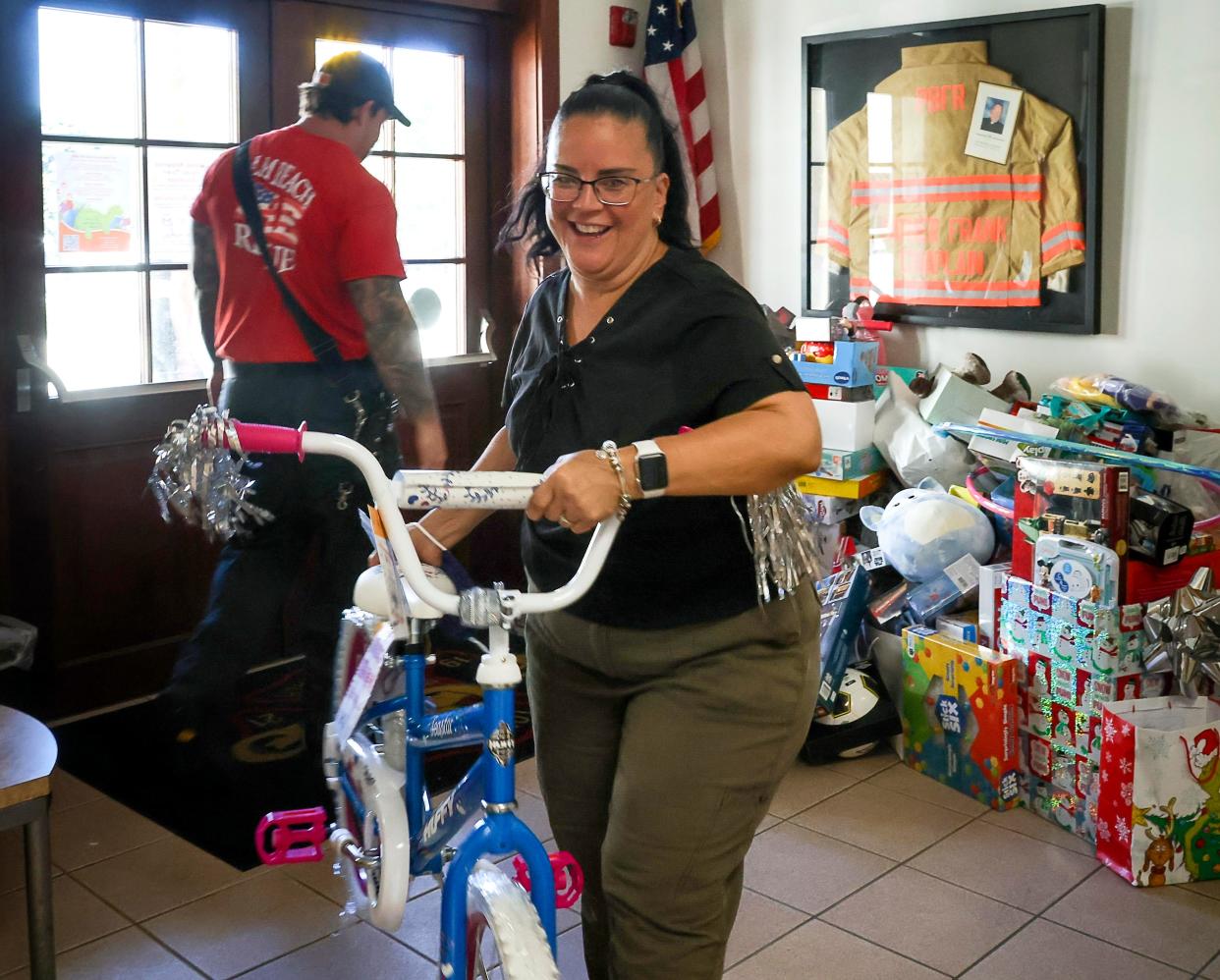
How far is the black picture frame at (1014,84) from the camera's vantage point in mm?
3443

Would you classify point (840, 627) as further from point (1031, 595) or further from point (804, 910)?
point (804, 910)

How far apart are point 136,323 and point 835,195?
80.6 inches

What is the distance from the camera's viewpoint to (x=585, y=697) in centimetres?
164

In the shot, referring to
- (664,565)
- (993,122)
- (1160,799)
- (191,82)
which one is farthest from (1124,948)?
(191,82)

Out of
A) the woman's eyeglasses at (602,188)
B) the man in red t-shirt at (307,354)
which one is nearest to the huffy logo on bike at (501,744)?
the woman's eyeglasses at (602,188)

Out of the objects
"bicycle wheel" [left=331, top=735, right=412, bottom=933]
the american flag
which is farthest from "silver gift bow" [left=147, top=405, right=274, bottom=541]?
the american flag

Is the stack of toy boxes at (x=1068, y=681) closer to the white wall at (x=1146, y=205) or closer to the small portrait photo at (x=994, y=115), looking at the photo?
the white wall at (x=1146, y=205)

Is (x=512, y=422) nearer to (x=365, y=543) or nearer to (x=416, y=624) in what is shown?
(x=416, y=624)

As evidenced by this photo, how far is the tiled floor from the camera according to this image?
2.29 metres

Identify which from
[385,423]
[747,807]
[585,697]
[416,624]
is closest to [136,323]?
[385,423]

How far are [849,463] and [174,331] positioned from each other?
1.84 m

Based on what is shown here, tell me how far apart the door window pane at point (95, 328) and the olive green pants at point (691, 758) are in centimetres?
219

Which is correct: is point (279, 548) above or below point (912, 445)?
below

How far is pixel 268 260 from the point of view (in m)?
2.79
